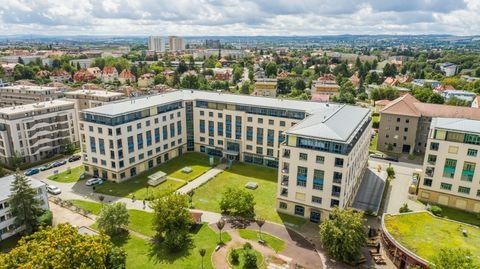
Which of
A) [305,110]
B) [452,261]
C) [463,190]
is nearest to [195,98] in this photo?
[305,110]

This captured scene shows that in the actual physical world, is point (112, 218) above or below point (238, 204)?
above

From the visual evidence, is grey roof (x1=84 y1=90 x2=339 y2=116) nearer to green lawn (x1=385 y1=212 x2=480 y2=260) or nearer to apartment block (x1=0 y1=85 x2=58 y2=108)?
green lawn (x1=385 y1=212 x2=480 y2=260)

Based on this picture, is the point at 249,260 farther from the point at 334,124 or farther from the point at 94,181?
the point at 94,181

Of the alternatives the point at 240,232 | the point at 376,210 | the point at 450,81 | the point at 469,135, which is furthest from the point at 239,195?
the point at 450,81

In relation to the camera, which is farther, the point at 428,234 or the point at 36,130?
the point at 36,130

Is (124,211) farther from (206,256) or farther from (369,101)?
(369,101)

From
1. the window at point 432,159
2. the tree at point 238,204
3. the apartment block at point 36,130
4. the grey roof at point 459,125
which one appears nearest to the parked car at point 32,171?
the apartment block at point 36,130
